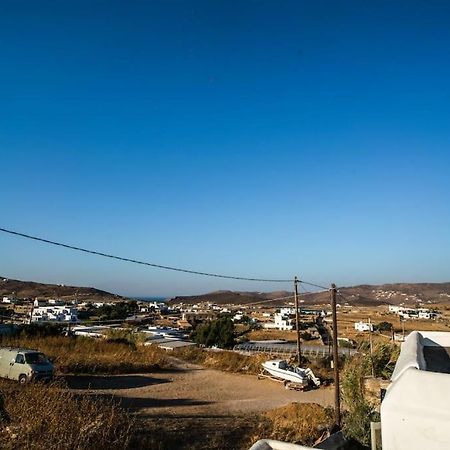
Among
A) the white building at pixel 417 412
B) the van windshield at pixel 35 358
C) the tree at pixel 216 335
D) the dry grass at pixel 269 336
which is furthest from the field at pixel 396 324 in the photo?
the white building at pixel 417 412

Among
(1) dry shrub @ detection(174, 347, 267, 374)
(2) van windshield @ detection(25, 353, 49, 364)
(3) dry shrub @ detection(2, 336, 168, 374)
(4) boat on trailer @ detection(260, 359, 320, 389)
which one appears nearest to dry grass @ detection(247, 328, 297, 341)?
(1) dry shrub @ detection(174, 347, 267, 374)

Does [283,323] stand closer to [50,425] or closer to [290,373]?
[290,373]

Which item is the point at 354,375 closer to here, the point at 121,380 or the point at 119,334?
the point at 121,380

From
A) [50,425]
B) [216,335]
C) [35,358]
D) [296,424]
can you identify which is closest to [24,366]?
[35,358]

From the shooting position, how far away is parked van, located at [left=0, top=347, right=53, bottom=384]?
17480mm

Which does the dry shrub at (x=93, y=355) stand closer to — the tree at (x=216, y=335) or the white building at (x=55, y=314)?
the tree at (x=216, y=335)

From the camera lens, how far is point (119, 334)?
3531 cm

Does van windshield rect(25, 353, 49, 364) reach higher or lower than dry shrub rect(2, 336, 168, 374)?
higher

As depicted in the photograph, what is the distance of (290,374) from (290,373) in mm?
69

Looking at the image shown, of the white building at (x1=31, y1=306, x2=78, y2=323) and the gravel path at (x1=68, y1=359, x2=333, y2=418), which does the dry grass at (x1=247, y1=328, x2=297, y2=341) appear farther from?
the gravel path at (x1=68, y1=359, x2=333, y2=418)

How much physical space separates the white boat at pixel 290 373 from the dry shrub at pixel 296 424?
6.28 meters

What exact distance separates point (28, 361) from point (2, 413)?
10.5 metres

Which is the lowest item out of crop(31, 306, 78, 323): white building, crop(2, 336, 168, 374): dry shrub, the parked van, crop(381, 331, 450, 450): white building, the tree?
crop(31, 306, 78, 323): white building

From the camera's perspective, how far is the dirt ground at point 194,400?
11.4 meters
